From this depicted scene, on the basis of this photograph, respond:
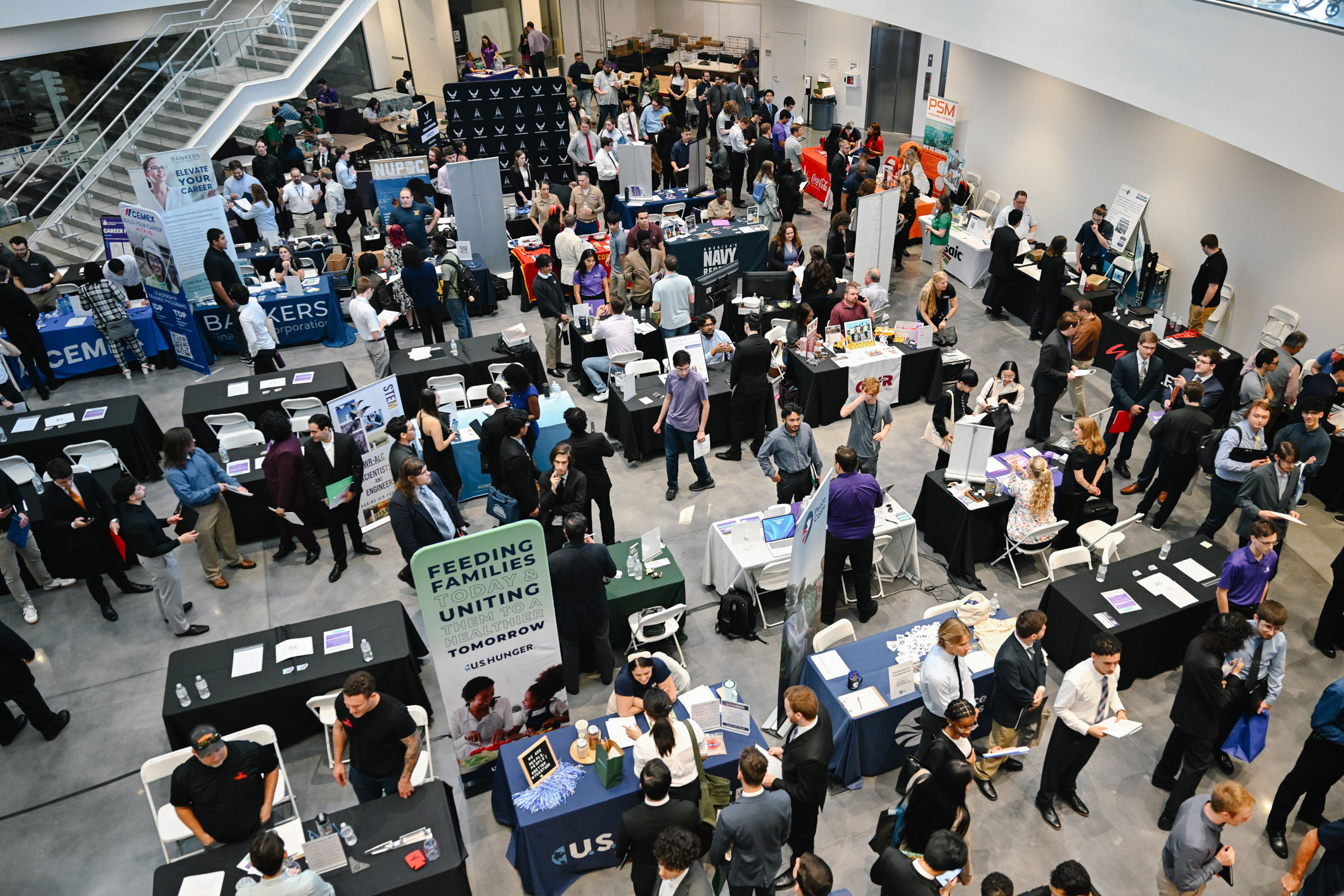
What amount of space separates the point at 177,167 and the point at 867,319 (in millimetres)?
9228

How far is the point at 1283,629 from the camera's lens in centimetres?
679

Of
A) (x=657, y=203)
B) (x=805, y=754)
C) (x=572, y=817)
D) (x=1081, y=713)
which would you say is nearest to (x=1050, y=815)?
(x=1081, y=713)

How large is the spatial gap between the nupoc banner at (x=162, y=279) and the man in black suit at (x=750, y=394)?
6.70 metres

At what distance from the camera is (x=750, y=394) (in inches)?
347

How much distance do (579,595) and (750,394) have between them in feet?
11.8

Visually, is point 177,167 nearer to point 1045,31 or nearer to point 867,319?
point 867,319

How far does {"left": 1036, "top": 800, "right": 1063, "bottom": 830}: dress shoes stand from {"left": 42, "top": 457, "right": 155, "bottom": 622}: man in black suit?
6.57m

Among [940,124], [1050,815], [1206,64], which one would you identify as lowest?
[1050,815]

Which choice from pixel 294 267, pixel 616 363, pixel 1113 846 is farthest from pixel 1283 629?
pixel 294 267

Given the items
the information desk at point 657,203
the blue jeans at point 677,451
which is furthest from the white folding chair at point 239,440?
the information desk at point 657,203

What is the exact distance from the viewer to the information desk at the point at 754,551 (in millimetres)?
6781

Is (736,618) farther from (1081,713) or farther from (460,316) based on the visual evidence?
(460,316)

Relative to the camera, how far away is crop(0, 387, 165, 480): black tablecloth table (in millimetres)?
8414

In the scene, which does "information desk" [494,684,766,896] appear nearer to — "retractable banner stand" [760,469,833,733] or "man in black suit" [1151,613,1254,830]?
"retractable banner stand" [760,469,833,733]
